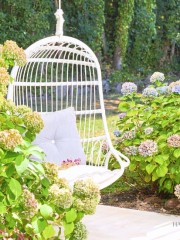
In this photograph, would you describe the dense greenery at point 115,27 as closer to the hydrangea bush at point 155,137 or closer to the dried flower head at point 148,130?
the hydrangea bush at point 155,137

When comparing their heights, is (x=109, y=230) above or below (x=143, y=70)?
below

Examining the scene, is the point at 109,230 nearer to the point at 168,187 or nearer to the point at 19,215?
the point at 168,187

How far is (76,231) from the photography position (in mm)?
2176

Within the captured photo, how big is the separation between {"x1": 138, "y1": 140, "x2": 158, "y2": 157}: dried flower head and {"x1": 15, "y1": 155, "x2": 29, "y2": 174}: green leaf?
2.06 meters

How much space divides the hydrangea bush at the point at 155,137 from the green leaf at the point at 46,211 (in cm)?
186

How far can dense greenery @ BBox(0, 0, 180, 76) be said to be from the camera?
9.46 m

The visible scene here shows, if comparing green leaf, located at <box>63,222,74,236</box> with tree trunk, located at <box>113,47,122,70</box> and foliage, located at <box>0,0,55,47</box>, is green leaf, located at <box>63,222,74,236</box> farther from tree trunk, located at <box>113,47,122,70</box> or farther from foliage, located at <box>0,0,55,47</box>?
tree trunk, located at <box>113,47,122,70</box>

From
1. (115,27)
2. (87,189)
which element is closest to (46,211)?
Result: (87,189)

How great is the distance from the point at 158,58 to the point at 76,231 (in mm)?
10194

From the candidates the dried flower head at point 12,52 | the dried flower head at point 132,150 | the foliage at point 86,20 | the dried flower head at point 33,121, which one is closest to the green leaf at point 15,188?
the dried flower head at point 33,121

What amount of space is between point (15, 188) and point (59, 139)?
6.45 ft

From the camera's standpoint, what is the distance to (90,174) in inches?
136

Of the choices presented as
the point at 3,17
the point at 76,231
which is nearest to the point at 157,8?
the point at 3,17

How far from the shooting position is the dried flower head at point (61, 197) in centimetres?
208
